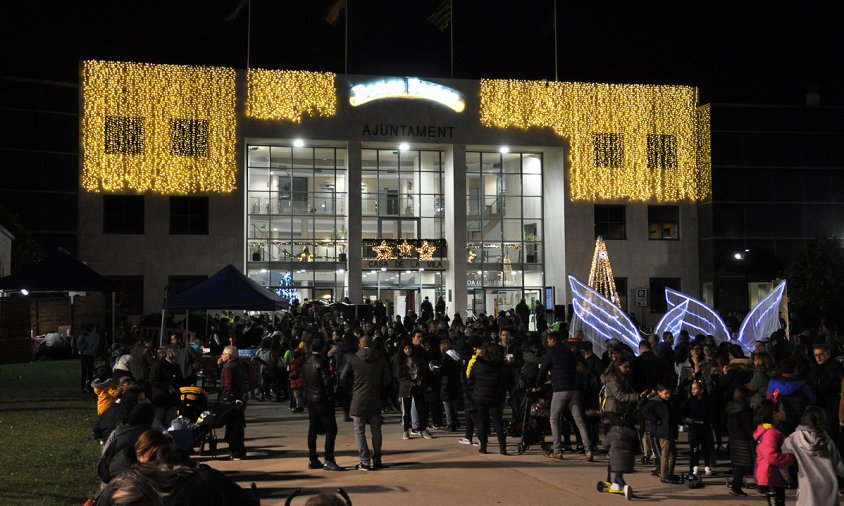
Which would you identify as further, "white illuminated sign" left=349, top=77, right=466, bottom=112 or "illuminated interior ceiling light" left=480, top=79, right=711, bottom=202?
"illuminated interior ceiling light" left=480, top=79, right=711, bottom=202

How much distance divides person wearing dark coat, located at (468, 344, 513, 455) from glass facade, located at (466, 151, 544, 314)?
105 ft

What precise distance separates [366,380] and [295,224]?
32860mm

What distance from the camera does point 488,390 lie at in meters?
13.4

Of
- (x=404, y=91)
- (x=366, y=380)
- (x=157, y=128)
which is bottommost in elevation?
(x=366, y=380)

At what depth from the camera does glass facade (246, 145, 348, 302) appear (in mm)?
44031

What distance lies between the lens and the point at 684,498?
411 inches

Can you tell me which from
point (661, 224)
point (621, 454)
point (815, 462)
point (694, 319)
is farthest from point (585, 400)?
point (661, 224)

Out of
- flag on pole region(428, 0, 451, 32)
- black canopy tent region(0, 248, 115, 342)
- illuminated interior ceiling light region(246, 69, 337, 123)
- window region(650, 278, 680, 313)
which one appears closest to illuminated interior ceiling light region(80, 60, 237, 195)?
illuminated interior ceiling light region(246, 69, 337, 123)

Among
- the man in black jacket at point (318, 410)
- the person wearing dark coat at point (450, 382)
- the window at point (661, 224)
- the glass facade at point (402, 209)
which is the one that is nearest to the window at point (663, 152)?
the window at point (661, 224)

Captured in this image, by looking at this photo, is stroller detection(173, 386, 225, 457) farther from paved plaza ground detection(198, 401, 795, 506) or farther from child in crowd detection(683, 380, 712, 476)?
child in crowd detection(683, 380, 712, 476)

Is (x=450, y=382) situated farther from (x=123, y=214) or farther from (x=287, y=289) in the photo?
(x=123, y=214)

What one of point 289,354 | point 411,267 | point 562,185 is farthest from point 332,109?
point 289,354

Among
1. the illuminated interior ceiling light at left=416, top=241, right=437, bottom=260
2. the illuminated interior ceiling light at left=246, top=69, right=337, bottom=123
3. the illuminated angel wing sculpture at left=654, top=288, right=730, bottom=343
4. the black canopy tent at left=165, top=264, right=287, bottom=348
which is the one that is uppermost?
the illuminated interior ceiling light at left=246, top=69, right=337, bottom=123

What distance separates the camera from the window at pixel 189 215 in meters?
42.4
